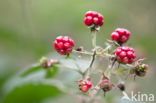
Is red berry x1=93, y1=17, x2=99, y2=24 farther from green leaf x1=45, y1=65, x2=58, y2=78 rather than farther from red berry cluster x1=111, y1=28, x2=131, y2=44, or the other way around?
green leaf x1=45, y1=65, x2=58, y2=78

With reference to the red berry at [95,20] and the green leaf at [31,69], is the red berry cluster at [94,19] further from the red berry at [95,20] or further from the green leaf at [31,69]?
the green leaf at [31,69]

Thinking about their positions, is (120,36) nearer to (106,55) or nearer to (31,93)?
(106,55)

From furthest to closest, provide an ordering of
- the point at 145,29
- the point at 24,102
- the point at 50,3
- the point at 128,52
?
the point at 50,3, the point at 145,29, the point at 24,102, the point at 128,52

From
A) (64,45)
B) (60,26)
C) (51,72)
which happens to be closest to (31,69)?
(51,72)

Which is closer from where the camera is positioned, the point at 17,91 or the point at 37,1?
the point at 17,91

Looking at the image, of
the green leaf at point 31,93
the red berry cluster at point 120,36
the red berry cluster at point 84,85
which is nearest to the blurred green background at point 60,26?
the green leaf at point 31,93

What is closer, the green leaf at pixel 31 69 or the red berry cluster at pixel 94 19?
the red berry cluster at pixel 94 19

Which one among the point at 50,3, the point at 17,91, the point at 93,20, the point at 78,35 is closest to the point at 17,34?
the point at 78,35

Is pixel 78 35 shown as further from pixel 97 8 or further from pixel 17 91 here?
pixel 17 91
